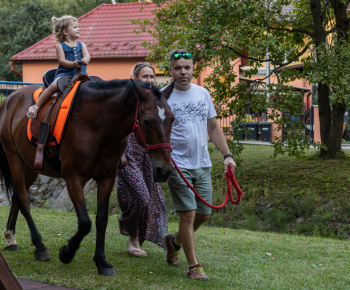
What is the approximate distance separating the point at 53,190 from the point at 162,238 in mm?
7844

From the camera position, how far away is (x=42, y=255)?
6.19m

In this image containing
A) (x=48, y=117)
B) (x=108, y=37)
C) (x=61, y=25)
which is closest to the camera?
(x=48, y=117)

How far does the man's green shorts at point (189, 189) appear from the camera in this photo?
5387mm

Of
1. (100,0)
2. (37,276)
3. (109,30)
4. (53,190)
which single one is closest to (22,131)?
(37,276)

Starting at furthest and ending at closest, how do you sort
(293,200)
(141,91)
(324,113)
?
(324,113)
(293,200)
(141,91)

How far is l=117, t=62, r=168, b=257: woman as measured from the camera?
6.31m

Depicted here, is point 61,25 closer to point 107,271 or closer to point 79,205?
point 79,205

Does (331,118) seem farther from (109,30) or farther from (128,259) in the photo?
(109,30)

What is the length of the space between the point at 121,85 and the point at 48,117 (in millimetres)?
854

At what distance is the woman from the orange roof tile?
68.2 ft

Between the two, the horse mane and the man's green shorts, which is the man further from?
the horse mane

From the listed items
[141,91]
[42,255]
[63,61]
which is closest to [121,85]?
[141,91]

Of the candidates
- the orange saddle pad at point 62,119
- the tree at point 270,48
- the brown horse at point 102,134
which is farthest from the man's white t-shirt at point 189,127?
the tree at point 270,48

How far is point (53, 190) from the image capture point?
45.2ft
